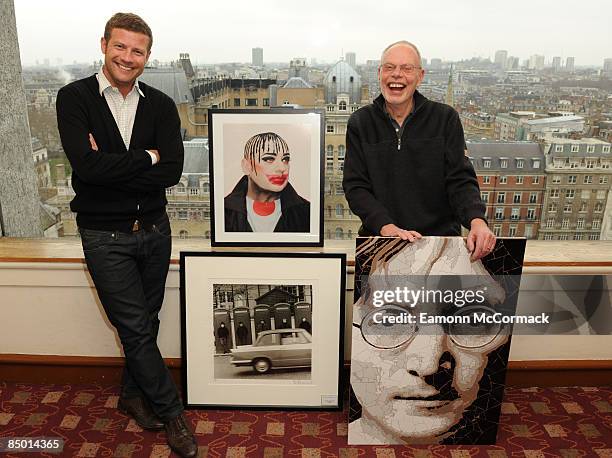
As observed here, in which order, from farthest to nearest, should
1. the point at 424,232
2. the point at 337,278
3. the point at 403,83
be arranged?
the point at 337,278 < the point at 424,232 < the point at 403,83

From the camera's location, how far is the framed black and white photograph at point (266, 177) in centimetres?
214

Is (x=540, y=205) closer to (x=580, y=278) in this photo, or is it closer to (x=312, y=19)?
(x=580, y=278)

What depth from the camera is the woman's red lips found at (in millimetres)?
2197

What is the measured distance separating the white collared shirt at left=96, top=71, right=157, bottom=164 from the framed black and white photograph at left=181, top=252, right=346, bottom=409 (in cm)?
59

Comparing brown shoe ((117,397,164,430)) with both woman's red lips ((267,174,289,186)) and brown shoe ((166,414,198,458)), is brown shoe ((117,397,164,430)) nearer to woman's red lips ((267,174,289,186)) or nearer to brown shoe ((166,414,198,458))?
brown shoe ((166,414,198,458))

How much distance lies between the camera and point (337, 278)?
221 centimetres

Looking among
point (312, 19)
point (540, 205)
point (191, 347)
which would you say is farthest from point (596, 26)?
point (191, 347)

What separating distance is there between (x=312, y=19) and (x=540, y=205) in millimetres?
1488

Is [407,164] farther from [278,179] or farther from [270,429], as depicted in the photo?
[270,429]

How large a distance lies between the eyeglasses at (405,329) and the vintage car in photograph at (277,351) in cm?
34

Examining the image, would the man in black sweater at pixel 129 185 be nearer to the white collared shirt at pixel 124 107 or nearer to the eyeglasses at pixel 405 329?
the white collared shirt at pixel 124 107

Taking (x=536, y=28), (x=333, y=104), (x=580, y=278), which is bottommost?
(x=580, y=278)

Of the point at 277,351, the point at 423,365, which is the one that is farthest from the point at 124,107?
the point at 423,365

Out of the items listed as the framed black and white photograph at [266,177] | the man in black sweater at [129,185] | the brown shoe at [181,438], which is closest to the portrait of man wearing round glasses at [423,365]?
the framed black and white photograph at [266,177]
